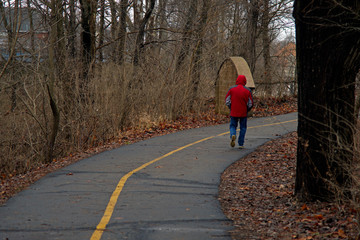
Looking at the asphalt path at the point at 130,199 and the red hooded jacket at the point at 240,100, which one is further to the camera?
the red hooded jacket at the point at 240,100

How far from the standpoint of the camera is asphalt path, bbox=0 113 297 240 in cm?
661

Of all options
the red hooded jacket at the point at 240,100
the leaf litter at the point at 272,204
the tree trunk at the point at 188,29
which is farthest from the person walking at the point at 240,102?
the tree trunk at the point at 188,29

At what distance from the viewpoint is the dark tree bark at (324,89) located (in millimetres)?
7137

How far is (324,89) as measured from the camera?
7367 millimetres

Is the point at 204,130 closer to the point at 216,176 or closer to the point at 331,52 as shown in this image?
the point at 216,176

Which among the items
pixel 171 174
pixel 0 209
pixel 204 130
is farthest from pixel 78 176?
pixel 204 130

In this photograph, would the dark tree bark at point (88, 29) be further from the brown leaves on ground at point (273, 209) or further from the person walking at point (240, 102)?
the brown leaves on ground at point (273, 209)

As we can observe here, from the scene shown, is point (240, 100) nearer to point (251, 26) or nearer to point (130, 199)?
point (130, 199)

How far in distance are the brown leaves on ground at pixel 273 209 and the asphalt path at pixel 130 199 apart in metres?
0.31

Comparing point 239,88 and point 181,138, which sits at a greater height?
point 239,88

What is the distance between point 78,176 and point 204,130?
942 cm

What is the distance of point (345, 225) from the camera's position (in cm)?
638

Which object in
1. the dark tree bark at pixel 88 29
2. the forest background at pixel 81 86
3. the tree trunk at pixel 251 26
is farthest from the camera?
the tree trunk at pixel 251 26

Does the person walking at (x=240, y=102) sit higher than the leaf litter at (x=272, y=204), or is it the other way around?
the person walking at (x=240, y=102)
